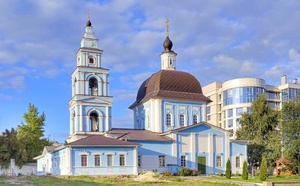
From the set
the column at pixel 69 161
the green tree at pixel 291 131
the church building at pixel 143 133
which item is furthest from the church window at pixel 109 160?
the green tree at pixel 291 131

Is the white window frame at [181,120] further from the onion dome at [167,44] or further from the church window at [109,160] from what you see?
the church window at [109,160]

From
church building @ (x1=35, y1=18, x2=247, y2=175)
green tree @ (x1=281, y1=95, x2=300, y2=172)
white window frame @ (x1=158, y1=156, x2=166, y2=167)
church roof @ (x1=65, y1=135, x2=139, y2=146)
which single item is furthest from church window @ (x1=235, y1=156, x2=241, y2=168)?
church roof @ (x1=65, y1=135, x2=139, y2=146)

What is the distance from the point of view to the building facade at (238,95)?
2985 inches

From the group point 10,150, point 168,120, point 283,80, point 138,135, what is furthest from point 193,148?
point 283,80

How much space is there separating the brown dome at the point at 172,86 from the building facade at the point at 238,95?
32.7 m

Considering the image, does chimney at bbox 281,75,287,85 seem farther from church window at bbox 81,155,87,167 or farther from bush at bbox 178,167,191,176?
church window at bbox 81,155,87,167

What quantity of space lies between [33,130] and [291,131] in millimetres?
29409

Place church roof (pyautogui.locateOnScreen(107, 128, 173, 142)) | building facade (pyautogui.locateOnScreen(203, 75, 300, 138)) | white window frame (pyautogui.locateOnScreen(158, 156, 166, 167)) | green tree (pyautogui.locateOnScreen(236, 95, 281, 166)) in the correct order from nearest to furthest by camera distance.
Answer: church roof (pyautogui.locateOnScreen(107, 128, 173, 142)), white window frame (pyautogui.locateOnScreen(158, 156, 166, 167)), green tree (pyautogui.locateOnScreen(236, 95, 281, 166)), building facade (pyautogui.locateOnScreen(203, 75, 300, 138))

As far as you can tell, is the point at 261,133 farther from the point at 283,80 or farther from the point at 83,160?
the point at 283,80

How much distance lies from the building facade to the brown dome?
32694 mm

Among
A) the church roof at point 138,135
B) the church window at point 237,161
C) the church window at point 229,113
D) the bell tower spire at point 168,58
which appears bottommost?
the church window at point 237,161

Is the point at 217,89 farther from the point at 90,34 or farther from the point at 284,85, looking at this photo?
the point at 90,34

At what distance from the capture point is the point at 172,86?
41.6m

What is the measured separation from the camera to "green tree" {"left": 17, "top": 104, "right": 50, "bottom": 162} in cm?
4953
